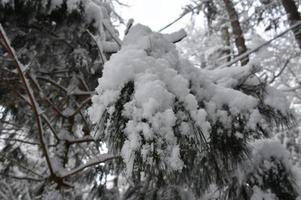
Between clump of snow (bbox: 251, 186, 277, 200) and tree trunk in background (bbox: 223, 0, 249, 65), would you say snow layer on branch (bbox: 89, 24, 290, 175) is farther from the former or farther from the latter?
tree trunk in background (bbox: 223, 0, 249, 65)

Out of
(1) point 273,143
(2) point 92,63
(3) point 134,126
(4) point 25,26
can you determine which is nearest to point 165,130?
(3) point 134,126

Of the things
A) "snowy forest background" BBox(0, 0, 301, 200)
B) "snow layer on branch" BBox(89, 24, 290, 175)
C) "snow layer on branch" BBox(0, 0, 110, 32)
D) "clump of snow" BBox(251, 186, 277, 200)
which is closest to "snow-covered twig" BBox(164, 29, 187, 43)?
"snowy forest background" BBox(0, 0, 301, 200)

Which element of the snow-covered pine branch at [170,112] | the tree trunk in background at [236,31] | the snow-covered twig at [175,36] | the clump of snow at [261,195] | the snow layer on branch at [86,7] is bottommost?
the clump of snow at [261,195]

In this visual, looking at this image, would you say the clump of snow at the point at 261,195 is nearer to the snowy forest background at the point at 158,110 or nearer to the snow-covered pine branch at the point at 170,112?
the snowy forest background at the point at 158,110

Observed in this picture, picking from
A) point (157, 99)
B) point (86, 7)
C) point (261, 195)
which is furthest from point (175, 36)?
point (86, 7)

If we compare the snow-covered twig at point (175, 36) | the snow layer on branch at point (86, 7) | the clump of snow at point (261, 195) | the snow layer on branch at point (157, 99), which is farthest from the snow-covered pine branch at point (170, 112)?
the snow layer on branch at point (86, 7)

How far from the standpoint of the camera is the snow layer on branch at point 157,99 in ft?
4.11

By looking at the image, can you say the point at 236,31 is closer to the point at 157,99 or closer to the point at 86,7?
the point at 86,7

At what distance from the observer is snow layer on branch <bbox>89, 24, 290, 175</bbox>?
1.25m

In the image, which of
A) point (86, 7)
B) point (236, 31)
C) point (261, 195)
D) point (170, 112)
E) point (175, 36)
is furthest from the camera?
point (236, 31)

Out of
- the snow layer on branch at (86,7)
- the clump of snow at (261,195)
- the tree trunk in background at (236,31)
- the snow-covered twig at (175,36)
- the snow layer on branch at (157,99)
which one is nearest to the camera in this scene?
the snow layer on branch at (157,99)

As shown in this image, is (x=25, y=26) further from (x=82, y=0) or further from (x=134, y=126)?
(x=134, y=126)

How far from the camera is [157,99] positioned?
4.32ft

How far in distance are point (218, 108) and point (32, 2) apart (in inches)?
87.8
